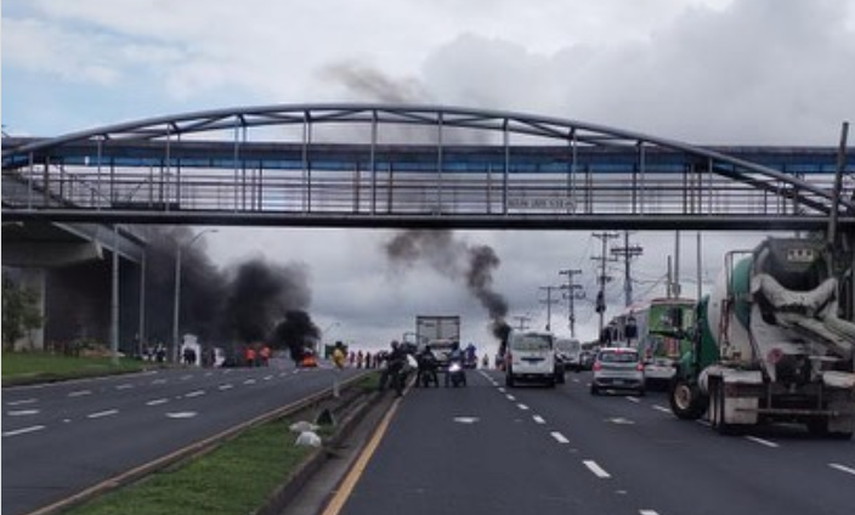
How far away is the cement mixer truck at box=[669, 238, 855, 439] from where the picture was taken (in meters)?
25.5

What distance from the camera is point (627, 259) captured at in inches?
4532

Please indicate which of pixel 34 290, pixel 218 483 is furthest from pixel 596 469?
pixel 34 290

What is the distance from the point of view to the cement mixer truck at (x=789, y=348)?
83.7 ft

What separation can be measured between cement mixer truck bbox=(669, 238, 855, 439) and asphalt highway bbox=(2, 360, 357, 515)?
9.79 m

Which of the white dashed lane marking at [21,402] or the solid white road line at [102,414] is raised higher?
the solid white road line at [102,414]

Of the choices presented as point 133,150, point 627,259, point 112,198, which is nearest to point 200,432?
point 112,198

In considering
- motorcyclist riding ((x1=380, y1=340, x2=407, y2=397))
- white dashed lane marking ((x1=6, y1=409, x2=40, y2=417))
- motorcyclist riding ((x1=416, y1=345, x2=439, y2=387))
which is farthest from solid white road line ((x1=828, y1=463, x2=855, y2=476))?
motorcyclist riding ((x1=416, y1=345, x2=439, y2=387))

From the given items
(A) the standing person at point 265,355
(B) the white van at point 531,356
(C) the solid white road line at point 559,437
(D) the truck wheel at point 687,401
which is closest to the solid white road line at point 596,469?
(C) the solid white road line at point 559,437

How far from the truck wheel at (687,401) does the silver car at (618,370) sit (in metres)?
13.5

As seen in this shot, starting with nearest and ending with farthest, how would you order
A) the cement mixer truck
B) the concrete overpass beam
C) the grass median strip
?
the grass median strip < the cement mixer truck < the concrete overpass beam

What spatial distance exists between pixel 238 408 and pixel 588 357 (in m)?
56.5

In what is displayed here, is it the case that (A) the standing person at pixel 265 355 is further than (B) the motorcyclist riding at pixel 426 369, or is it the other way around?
→ (A) the standing person at pixel 265 355

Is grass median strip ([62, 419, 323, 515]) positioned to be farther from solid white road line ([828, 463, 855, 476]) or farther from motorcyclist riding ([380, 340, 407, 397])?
motorcyclist riding ([380, 340, 407, 397])

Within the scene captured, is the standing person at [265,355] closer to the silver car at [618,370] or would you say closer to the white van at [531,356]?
the white van at [531,356]
